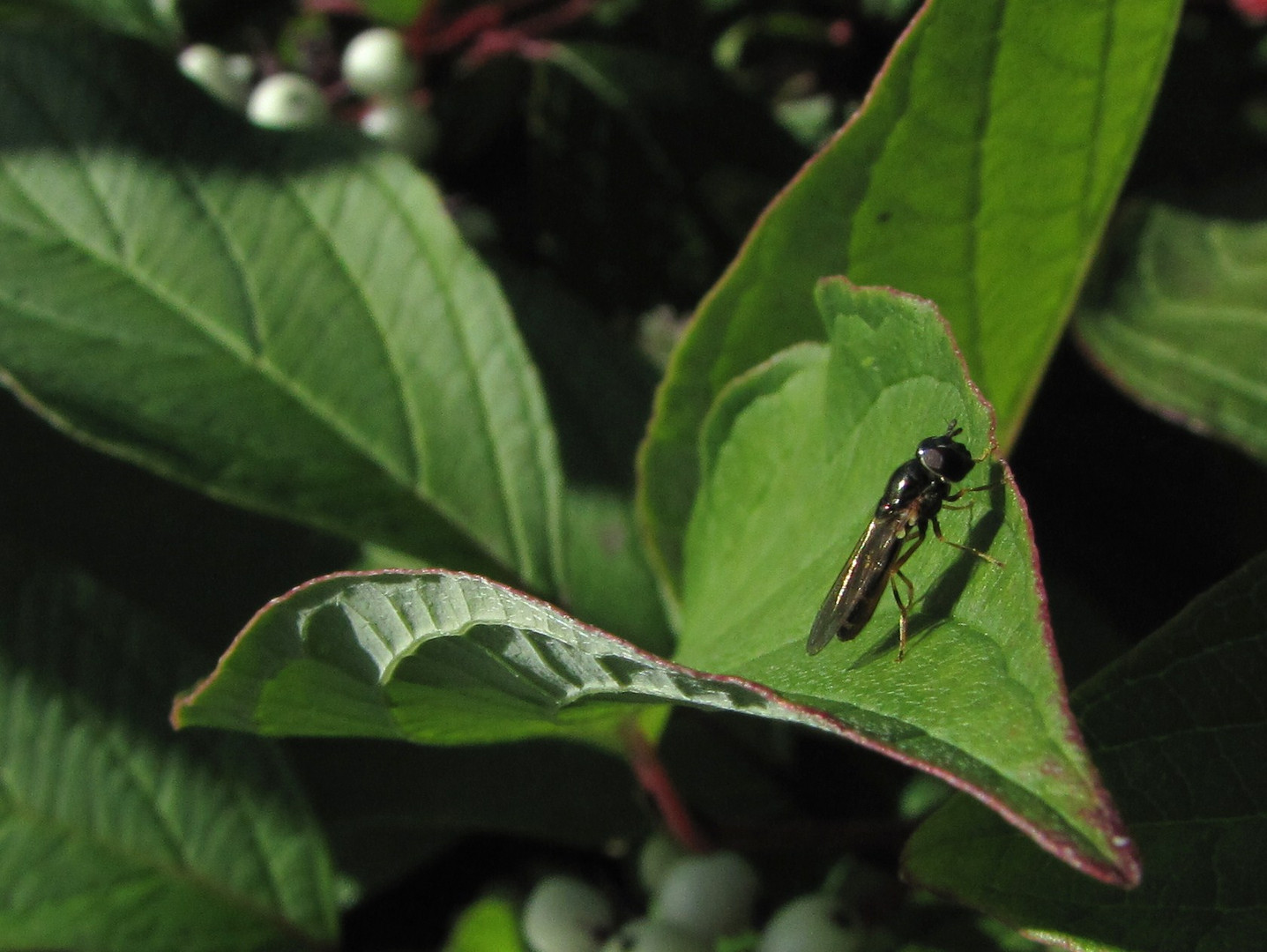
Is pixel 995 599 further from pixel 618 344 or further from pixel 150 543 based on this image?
pixel 150 543

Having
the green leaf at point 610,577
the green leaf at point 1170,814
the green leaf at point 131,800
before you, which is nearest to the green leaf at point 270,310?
the green leaf at point 610,577

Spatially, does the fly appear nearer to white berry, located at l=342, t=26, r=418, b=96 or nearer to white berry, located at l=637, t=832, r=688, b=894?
white berry, located at l=637, t=832, r=688, b=894

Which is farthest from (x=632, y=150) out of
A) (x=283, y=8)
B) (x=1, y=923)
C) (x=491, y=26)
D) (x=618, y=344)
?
(x=1, y=923)

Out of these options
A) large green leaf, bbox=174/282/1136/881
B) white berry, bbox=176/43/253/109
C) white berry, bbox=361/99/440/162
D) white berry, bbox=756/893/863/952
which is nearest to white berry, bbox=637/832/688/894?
white berry, bbox=756/893/863/952

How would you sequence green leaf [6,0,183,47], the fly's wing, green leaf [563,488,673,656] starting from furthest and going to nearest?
green leaf [6,0,183,47] < green leaf [563,488,673,656] < the fly's wing

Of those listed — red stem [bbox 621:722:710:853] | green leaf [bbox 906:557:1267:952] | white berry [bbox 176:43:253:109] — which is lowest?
red stem [bbox 621:722:710:853]

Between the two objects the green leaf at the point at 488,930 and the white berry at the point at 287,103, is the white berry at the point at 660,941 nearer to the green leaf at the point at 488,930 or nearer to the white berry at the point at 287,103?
the green leaf at the point at 488,930
